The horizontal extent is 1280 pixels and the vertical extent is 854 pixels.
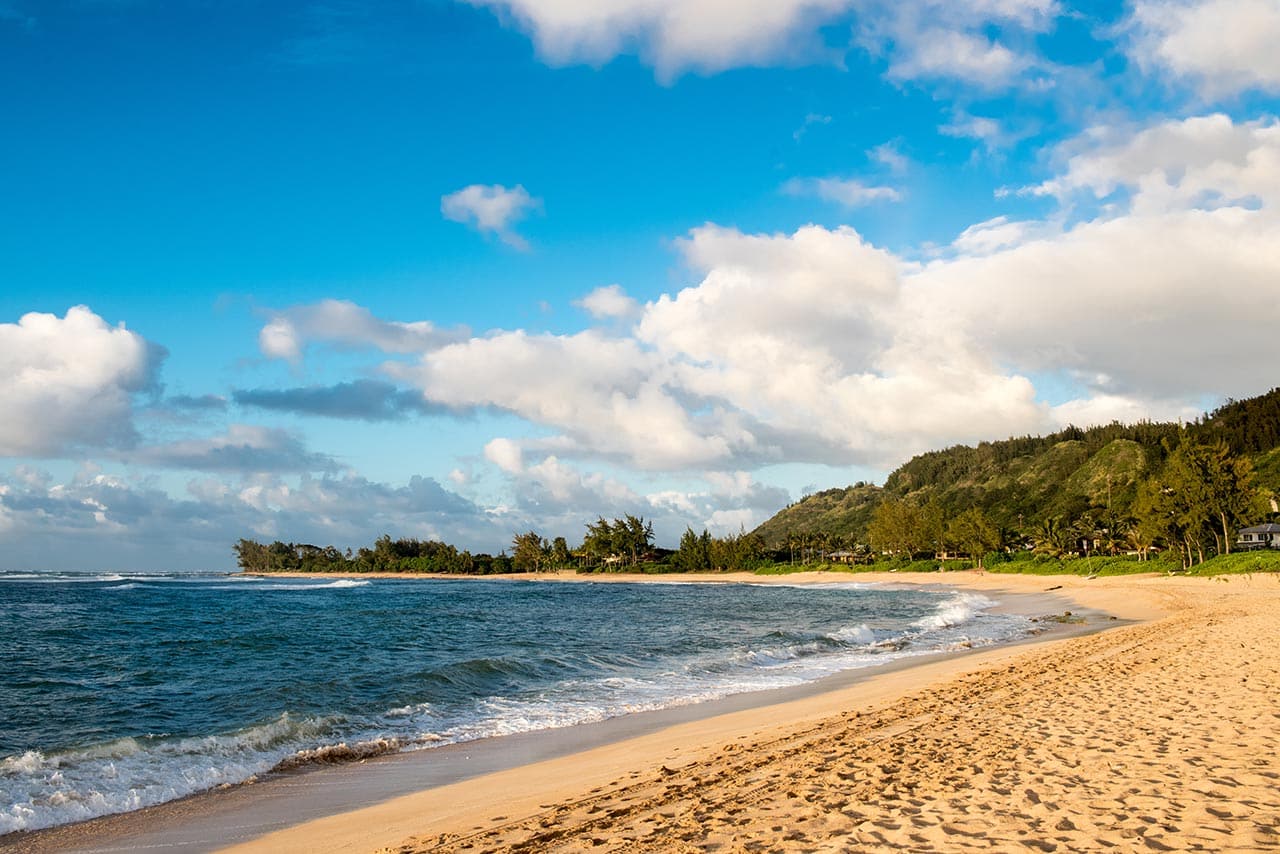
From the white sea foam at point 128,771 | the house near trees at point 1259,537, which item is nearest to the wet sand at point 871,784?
the white sea foam at point 128,771

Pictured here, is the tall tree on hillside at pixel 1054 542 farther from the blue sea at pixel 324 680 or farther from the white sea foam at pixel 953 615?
the blue sea at pixel 324 680

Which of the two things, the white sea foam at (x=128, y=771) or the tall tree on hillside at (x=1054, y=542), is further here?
the tall tree on hillside at (x=1054, y=542)

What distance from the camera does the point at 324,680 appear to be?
20281 mm

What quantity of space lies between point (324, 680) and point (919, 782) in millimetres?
16743

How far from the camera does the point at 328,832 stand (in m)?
8.92

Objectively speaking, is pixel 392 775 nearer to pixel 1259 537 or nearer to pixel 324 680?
pixel 324 680

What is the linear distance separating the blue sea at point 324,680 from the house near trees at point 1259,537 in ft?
201

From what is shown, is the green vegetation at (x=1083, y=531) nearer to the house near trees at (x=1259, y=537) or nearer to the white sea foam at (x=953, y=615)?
the house near trees at (x=1259, y=537)

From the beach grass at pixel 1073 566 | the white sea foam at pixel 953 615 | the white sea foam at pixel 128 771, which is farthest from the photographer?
the beach grass at pixel 1073 566

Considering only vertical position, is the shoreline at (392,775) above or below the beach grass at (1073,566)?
above

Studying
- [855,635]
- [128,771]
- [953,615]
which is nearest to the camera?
[128,771]

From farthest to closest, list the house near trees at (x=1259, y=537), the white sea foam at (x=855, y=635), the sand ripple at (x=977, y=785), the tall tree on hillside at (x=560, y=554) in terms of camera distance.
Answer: the tall tree on hillside at (x=560, y=554)
the house near trees at (x=1259, y=537)
the white sea foam at (x=855, y=635)
the sand ripple at (x=977, y=785)

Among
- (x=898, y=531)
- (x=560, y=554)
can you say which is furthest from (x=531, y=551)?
(x=898, y=531)

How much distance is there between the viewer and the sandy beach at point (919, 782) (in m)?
6.88
